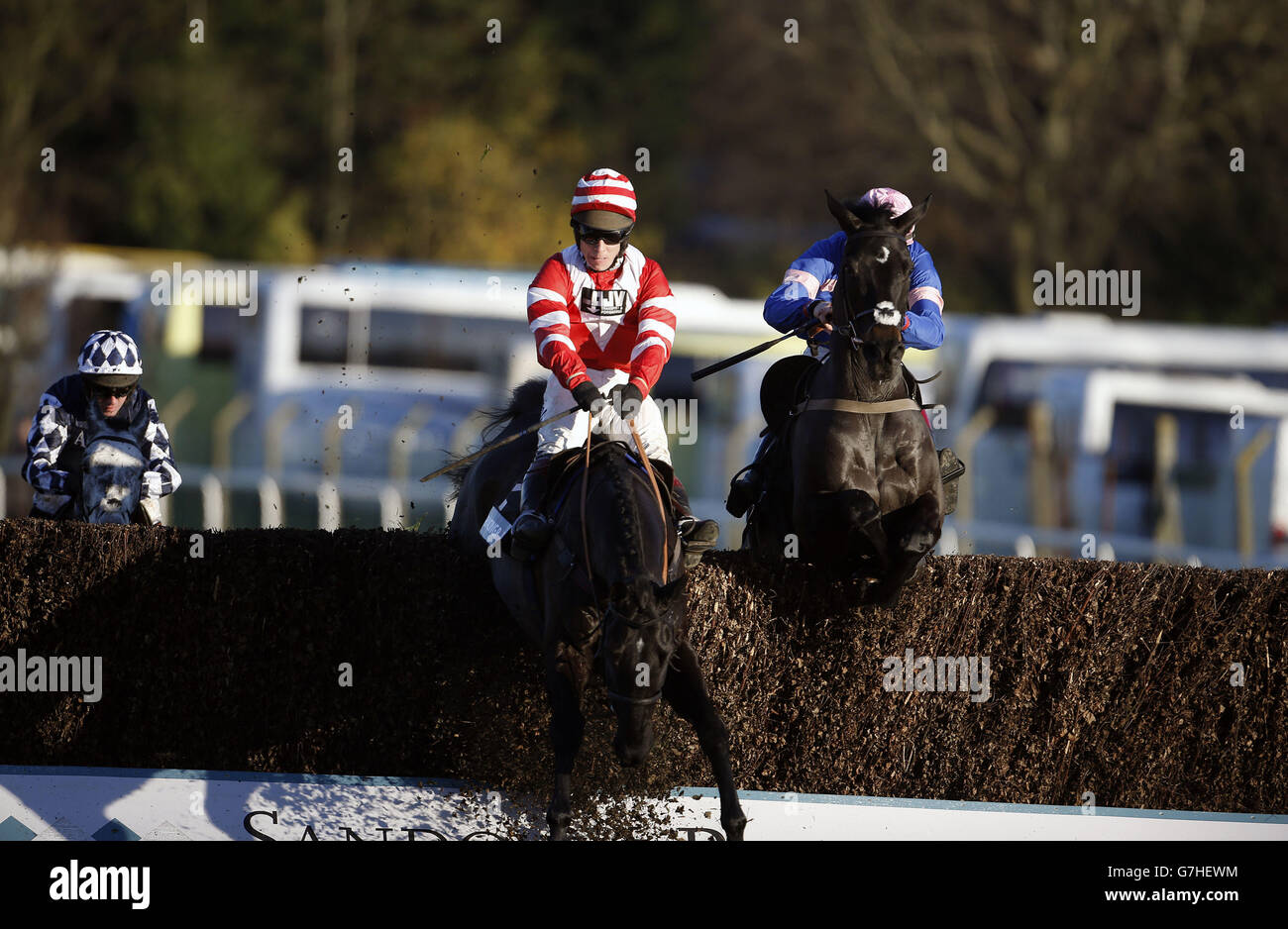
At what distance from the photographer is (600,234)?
648cm

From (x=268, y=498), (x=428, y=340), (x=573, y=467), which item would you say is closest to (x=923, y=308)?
(x=573, y=467)

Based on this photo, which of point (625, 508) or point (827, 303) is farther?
point (827, 303)

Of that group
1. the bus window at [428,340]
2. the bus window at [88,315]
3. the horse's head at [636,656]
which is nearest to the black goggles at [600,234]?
the horse's head at [636,656]

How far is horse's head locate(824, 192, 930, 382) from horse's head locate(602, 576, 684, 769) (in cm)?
147

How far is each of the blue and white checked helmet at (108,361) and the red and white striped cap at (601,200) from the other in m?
2.57

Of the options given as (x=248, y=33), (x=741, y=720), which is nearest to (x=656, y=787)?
(x=741, y=720)

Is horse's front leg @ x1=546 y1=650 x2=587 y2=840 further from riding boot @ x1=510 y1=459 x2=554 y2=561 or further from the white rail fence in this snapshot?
the white rail fence

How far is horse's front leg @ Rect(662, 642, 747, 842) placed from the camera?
5840 millimetres

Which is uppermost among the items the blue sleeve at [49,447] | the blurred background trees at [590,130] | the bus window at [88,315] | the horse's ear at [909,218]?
the blurred background trees at [590,130]

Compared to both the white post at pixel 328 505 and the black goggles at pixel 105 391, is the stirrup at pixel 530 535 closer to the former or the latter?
the black goggles at pixel 105 391

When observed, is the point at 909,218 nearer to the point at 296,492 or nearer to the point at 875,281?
the point at 875,281

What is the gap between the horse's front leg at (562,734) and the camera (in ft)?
19.0

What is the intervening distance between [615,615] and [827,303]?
2.00 m
